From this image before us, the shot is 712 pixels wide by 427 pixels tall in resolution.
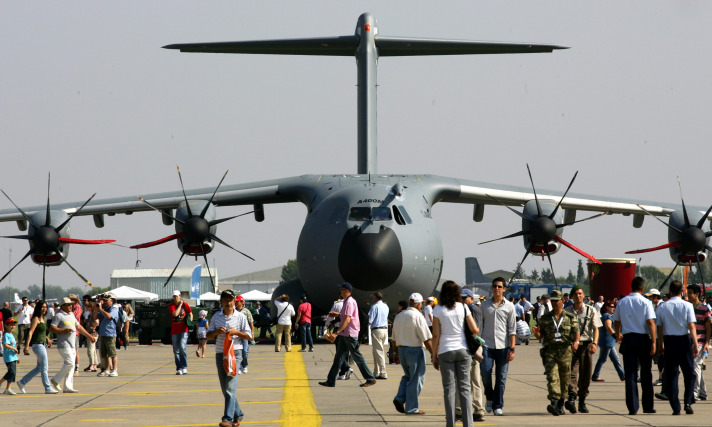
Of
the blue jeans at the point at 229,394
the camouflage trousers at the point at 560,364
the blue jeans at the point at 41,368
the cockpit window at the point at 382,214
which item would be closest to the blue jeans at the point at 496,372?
the camouflage trousers at the point at 560,364

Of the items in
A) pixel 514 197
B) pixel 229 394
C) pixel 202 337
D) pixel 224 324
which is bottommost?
pixel 202 337

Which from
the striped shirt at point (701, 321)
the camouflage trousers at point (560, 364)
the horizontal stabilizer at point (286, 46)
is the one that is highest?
the horizontal stabilizer at point (286, 46)

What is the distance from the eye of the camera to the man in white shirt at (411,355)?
11188 mm

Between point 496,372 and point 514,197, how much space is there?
612 inches

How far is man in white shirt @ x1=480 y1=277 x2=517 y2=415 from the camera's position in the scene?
37.1 ft

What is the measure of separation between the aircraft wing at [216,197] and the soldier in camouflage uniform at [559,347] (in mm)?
15149

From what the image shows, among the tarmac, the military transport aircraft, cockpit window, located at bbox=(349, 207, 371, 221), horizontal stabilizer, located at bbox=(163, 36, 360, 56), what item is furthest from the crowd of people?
horizontal stabilizer, located at bbox=(163, 36, 360, 56)

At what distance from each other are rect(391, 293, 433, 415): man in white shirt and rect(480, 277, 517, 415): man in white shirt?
0.72 metres

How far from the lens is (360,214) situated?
2234 centimetres

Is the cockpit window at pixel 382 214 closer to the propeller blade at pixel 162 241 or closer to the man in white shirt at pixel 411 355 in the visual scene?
the propeller blade at pixel 162 241

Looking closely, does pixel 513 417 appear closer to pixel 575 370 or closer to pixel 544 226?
pixel 575 370

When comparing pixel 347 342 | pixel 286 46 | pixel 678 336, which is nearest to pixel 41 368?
pixel 347 342

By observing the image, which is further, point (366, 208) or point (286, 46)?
point (286, 46)

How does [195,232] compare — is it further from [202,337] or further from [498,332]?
[498,332]
